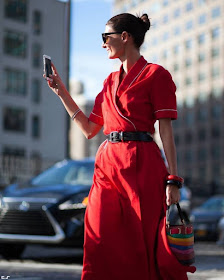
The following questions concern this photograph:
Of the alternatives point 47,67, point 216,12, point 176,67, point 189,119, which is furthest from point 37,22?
point 176,67

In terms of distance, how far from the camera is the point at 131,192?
12.8 ft

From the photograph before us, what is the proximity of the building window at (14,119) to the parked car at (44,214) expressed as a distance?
127ft

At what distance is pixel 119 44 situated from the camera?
410cm

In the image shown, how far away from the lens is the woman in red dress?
3.82 m

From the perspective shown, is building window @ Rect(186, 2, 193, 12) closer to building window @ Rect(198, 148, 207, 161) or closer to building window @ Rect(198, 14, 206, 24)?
building window @ Rect(198, 14, 206, 24)

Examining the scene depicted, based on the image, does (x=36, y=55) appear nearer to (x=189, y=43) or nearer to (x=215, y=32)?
(x=215, y=32)

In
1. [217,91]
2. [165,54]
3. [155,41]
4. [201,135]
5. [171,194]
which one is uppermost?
[155,41]

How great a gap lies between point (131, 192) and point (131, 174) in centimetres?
10

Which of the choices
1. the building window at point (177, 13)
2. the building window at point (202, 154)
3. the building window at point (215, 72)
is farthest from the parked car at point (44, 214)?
the building window at point (177, 13)

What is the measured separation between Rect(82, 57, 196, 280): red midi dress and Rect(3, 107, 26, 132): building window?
145ft

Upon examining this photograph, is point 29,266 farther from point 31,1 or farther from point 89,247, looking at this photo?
point 31,1

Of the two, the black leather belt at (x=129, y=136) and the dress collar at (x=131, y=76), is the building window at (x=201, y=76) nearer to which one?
the dress collar at (x=131, y=76)

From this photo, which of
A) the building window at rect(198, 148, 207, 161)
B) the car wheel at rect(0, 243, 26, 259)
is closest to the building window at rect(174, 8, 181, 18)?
the building window at rect(198, 148, 207, 161)

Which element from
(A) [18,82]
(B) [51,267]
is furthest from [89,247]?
(A) [18,82]
